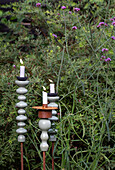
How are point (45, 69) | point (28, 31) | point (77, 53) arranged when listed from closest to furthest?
point (45, 69)
point (77, 53)
point (28, 31)

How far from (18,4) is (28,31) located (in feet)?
1.02

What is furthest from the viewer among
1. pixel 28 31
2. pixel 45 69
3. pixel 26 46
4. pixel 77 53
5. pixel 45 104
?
pixel 28 31

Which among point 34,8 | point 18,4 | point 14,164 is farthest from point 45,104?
point 18,4

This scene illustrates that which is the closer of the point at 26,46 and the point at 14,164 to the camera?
the point at 14,164

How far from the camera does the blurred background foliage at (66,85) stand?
4.05 ft

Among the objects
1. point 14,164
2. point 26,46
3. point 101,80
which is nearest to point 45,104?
point 14,164

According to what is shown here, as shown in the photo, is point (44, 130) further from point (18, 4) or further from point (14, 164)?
point (18, 4)

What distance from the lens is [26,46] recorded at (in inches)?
91.1

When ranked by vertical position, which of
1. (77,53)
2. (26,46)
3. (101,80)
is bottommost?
(101,80)

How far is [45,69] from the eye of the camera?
1.72 metres

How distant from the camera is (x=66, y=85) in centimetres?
161

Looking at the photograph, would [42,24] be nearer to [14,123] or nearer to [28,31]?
[28,31]

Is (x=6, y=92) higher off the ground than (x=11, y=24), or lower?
lower

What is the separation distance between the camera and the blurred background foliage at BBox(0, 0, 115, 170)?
1234 millimetres
